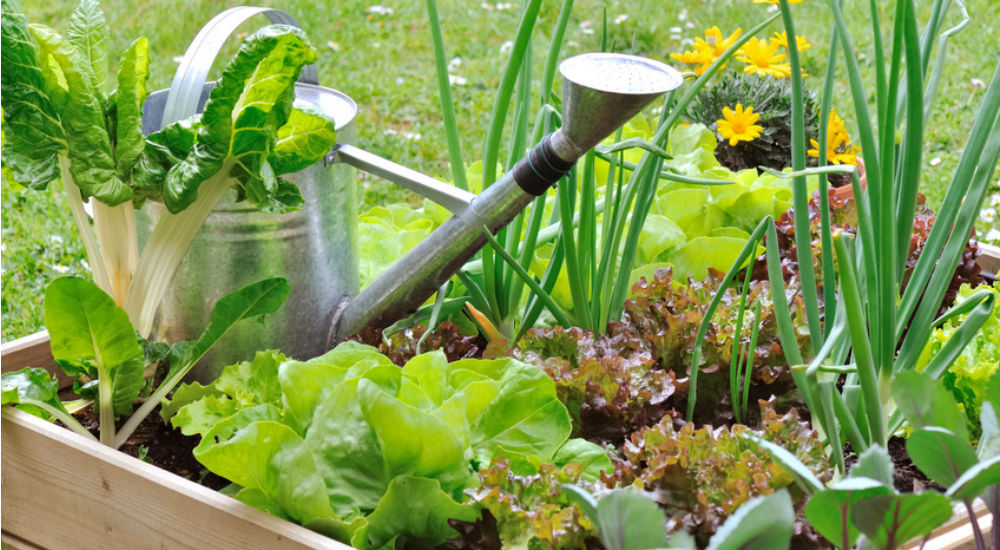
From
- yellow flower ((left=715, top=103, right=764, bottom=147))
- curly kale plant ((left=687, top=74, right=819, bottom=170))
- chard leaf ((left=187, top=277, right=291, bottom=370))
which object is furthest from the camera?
curly kale plant ((left=687, top=74, right=819, bottom=170))

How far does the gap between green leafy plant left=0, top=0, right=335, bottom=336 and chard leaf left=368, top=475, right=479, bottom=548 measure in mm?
365

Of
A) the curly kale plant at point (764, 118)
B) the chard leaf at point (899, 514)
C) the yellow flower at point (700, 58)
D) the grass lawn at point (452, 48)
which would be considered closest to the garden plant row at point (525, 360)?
the chard leaf at point (899, 514)

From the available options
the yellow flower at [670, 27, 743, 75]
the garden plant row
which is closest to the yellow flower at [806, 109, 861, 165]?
the yellow flower at [670, 27, 743, 75]

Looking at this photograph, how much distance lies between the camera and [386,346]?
125 centimetres

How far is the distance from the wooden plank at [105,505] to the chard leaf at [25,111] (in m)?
0.28

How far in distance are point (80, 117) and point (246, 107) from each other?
0.18 meters

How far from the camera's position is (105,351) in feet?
3.55

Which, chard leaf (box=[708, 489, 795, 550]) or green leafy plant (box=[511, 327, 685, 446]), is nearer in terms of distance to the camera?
chard leaf (box=[708, 489, 795, 550])

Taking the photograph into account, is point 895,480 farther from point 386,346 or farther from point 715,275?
point 386,346

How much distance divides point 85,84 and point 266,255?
0.91 ft

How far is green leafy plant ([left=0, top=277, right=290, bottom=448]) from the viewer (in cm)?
104

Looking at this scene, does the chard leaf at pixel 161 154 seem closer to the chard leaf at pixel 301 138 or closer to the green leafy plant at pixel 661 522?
the chard leaf at pixel 301 138

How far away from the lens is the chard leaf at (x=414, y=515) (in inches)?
36.4

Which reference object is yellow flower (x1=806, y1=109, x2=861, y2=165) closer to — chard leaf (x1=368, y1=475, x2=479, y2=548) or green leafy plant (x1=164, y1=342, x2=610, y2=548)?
green leafy plant (x1=164, y1=342, x2=610, y2=548)
